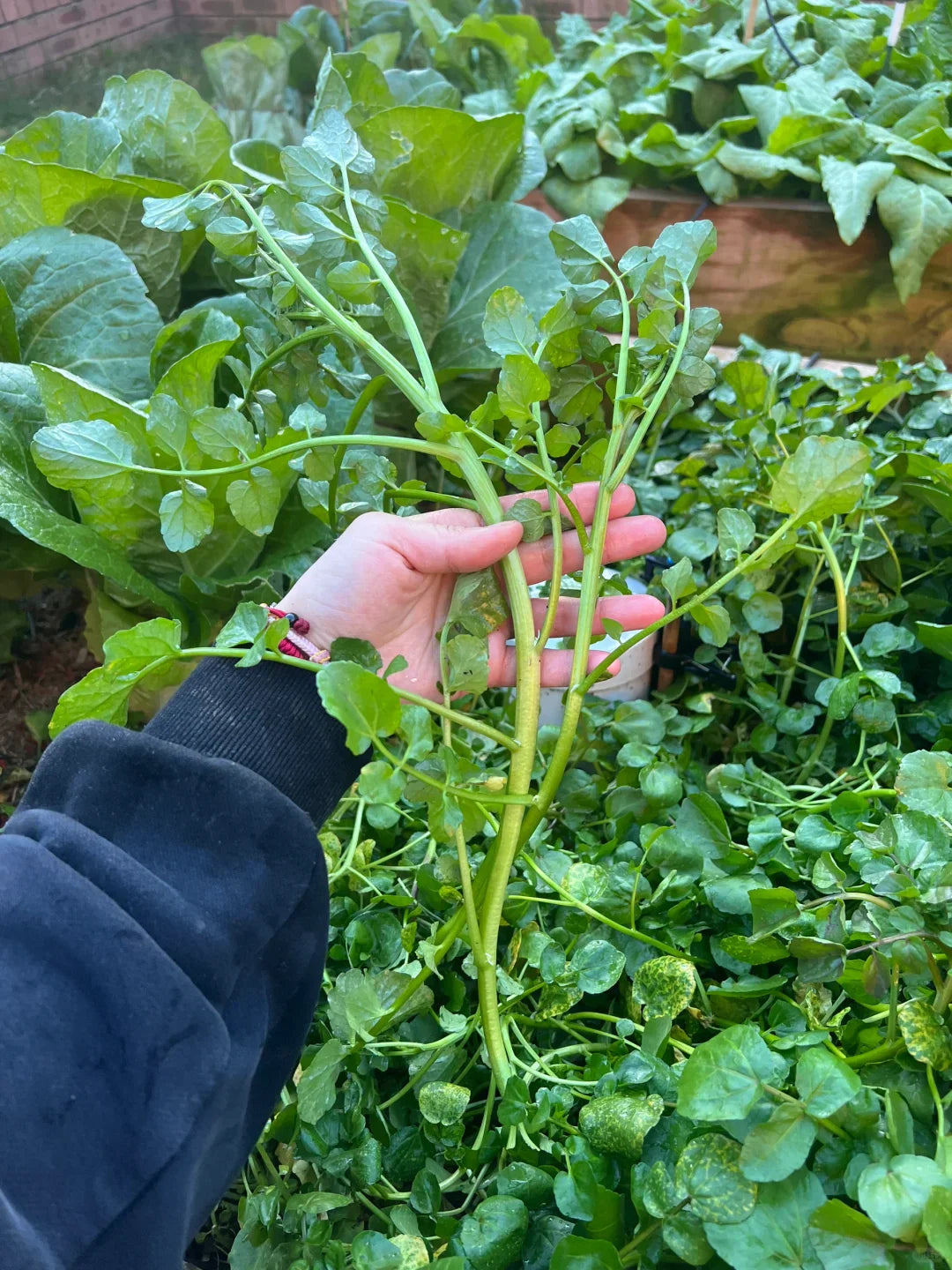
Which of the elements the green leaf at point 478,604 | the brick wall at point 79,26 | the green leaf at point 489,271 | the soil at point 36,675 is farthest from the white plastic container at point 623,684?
the brick wall at point 79,26

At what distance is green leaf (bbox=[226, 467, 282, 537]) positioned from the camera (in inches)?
19.9

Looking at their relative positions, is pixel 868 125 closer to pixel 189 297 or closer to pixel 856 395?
pixel 856 395

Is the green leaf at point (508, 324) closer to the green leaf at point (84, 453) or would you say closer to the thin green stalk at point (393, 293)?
the thin green stalk at point (393, 293)

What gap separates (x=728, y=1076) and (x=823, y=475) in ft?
0.97

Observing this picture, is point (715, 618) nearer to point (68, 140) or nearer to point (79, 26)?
point (68, 140)

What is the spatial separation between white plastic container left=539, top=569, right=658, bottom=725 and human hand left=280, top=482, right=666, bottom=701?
14 cm

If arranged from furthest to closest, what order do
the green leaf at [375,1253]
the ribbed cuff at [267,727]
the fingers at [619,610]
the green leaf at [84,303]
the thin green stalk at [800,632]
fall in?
1. the green leaf at [84,303]
2. the thin green stalk at [800,632]
3. the fingers at [619,610]
4. the ribbed cuff at [267,727]
5. the green leaf at [375,1253]

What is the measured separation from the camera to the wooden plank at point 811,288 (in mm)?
1247

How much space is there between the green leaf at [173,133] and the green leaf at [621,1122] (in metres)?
0.99

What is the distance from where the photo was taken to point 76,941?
1.35ft

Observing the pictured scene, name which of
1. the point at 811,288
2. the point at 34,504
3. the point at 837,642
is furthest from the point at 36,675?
the point at 811,288

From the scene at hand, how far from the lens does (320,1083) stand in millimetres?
466

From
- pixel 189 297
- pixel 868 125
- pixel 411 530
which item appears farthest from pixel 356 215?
pixel 868 125

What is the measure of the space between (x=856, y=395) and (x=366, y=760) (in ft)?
1.92
